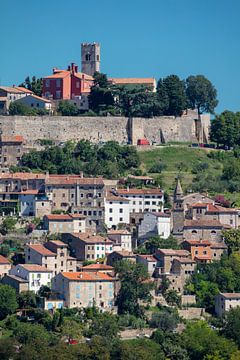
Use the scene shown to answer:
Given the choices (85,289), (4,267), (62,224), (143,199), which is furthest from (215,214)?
(4,267)

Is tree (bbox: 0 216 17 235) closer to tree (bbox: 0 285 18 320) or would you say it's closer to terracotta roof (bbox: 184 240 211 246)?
tree (bbox: 0 285 18 320)

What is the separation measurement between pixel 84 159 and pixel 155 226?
397 inches

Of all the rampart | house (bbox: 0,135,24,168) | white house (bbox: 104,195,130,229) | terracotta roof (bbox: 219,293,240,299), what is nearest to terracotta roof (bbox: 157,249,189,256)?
terracotta roof (bbox: 219,293,240,299)

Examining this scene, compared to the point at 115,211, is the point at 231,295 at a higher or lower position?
lower

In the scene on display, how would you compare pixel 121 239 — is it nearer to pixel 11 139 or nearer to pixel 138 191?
pixel 138 191

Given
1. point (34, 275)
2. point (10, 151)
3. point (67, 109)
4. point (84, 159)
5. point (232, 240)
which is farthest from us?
point (67, 109)

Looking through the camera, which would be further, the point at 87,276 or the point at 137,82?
the point at 137,82

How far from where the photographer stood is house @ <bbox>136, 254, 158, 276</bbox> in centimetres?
8075

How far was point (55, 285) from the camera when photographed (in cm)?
7850

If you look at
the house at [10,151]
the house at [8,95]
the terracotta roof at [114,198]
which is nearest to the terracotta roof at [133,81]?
the house at [8,95]

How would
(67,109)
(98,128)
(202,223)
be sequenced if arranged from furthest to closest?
(67,109)
(98,128)
(202,223)

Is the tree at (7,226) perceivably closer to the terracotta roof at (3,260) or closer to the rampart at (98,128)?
the terracotta roof at (3,260)

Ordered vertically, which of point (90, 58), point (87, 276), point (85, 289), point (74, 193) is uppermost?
point (90, 58)

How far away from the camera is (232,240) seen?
276 ft
